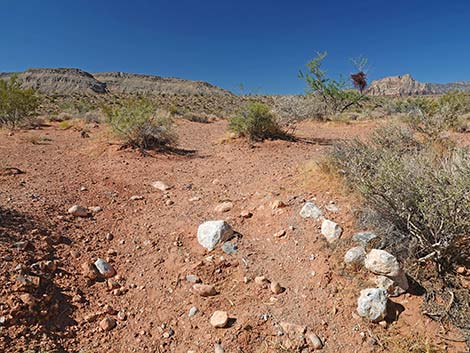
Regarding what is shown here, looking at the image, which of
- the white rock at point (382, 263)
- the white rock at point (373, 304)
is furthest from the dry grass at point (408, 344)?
the white rock at point (382, 263)

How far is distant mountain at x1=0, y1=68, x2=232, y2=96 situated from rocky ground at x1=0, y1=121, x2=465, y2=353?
4851cm

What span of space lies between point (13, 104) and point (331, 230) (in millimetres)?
11924

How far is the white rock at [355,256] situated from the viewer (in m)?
2.51

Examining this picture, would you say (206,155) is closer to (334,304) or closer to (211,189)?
(211,189)

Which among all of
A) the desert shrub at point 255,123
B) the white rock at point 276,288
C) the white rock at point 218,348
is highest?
the desert shrub at point 255,123

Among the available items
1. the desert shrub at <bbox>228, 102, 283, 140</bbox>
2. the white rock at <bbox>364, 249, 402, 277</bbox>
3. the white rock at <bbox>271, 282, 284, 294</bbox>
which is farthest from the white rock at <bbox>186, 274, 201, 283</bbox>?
the desert shrub at <bbox>228, 102, 283, 140</bbox>

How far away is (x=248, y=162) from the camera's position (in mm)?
6051

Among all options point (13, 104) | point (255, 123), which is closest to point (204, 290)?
point (255, 123)

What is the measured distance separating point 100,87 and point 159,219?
6204 centimetres

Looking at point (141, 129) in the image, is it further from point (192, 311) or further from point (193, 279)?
point (192, 311)

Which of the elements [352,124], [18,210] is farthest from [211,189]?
[352,124]

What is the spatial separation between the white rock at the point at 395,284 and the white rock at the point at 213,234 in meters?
1.44

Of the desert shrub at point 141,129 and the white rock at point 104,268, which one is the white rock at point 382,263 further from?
the desert shrub at point 141,129

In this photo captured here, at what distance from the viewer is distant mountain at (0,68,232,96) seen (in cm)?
5441
